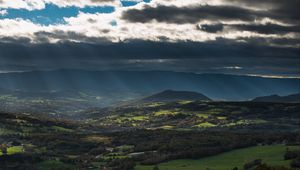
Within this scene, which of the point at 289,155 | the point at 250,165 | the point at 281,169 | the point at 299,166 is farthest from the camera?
the point at 289,155

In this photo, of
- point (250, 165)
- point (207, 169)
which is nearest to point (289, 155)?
point (250, 165)

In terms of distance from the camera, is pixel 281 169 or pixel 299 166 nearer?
pixel 281 169

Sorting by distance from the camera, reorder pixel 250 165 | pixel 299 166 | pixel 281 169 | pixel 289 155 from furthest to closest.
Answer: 1. pixel 289 155
2. pixel 250 165
3. pixel 299 166
4. pixel 281 169

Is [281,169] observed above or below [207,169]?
above

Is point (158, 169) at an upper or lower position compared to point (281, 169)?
lower

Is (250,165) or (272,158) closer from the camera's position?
(250,165)

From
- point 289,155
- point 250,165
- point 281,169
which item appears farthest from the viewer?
point 289,155

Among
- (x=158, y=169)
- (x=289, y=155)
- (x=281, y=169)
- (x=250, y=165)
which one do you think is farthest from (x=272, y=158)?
(x=281, y=169)

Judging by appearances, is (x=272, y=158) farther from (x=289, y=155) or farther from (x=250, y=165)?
(x=250, y=165)

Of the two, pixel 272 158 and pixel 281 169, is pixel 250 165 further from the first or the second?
pixel 281 169

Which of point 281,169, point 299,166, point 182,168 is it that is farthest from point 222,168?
point 281,169
